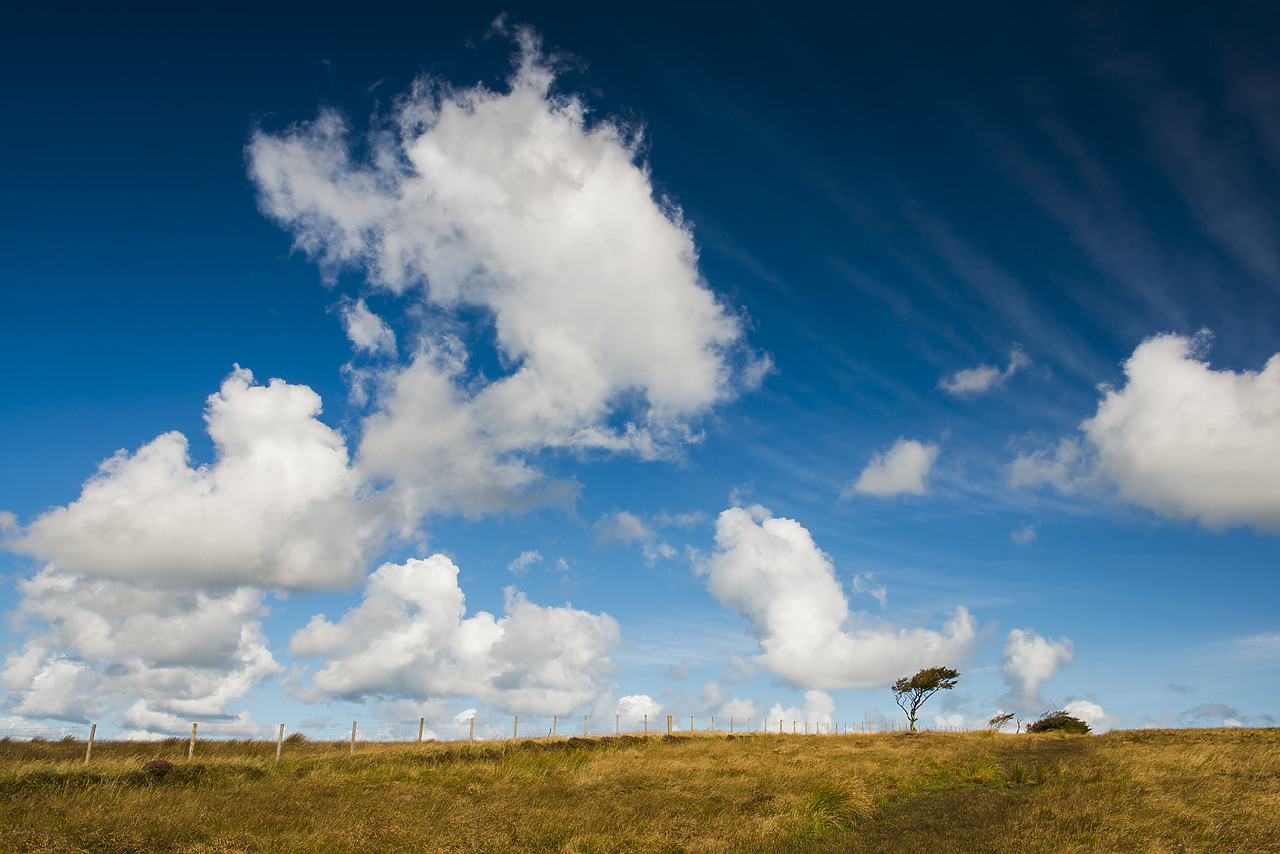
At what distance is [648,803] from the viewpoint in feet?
58.0

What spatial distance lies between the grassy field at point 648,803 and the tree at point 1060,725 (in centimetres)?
3727

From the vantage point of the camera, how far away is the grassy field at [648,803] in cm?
1303

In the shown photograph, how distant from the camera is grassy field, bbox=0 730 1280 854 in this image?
42.8 feet

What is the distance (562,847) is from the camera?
13.0 meters

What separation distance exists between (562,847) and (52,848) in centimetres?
872

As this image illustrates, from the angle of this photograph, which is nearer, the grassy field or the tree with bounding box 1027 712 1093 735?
the grassy field

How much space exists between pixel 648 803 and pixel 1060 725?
6350 cm

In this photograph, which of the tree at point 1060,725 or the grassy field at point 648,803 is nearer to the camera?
the grassy field at point 648,803

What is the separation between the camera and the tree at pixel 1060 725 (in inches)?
2466

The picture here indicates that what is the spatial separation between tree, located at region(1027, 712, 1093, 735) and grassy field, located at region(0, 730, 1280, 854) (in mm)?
37272

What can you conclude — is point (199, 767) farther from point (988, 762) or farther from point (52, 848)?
point (988, 762)

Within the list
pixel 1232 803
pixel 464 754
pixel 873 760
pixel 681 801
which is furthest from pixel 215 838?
pixel 873 760

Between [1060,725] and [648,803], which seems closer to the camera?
[648,803]

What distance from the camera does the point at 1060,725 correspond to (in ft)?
211
